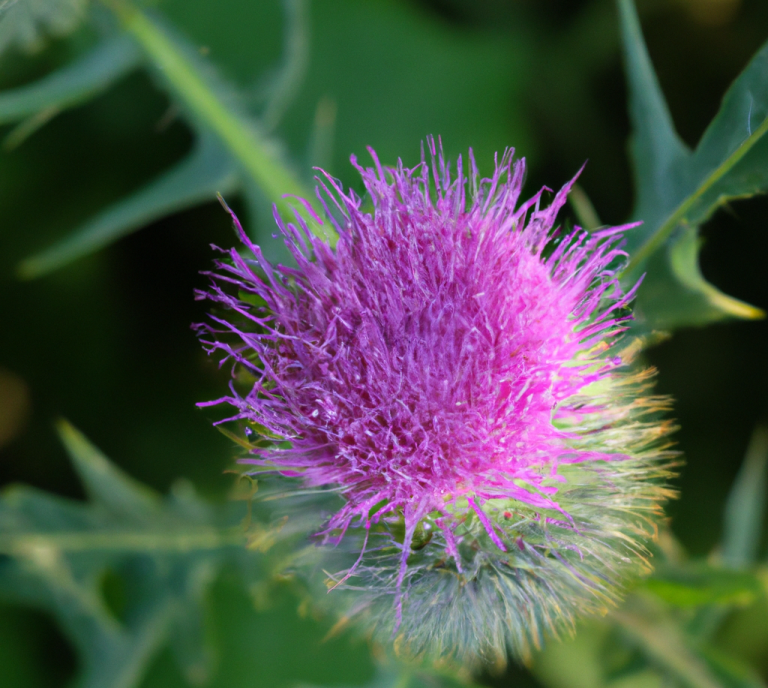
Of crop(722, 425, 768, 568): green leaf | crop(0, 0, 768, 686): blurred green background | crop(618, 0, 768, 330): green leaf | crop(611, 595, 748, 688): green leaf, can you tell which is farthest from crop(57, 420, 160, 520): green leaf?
crop(722, 425, 768, 568): green leaf

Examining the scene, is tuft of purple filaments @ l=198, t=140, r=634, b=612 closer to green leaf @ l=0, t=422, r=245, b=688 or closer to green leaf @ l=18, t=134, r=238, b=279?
green leaf @ l=18, t=134, r=238, b=279

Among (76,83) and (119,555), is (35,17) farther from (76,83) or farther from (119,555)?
(119,555)

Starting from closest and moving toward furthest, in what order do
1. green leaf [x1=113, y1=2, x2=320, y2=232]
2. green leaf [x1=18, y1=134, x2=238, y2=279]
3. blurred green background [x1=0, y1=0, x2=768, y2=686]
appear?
green leaf [x1=18, y1=134, x2=238, y2=279] < green leaf [x1=113, y1=2, x2=320, y2=232] < blurred green background [x1=0, y1=0, x2=768, y2=686]

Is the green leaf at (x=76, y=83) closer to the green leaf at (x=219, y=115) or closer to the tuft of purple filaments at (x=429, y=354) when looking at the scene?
the green leaf at (x=219, y=115)

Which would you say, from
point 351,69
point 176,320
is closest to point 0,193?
point 176,320

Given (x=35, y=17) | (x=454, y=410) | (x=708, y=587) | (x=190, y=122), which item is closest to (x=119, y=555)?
(x=190, y=122)

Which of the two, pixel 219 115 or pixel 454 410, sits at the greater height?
pixel 219 115

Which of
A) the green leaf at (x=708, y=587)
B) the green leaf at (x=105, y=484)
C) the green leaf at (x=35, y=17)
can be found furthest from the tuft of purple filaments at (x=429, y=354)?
the green leaf at (x=35, y=17)
